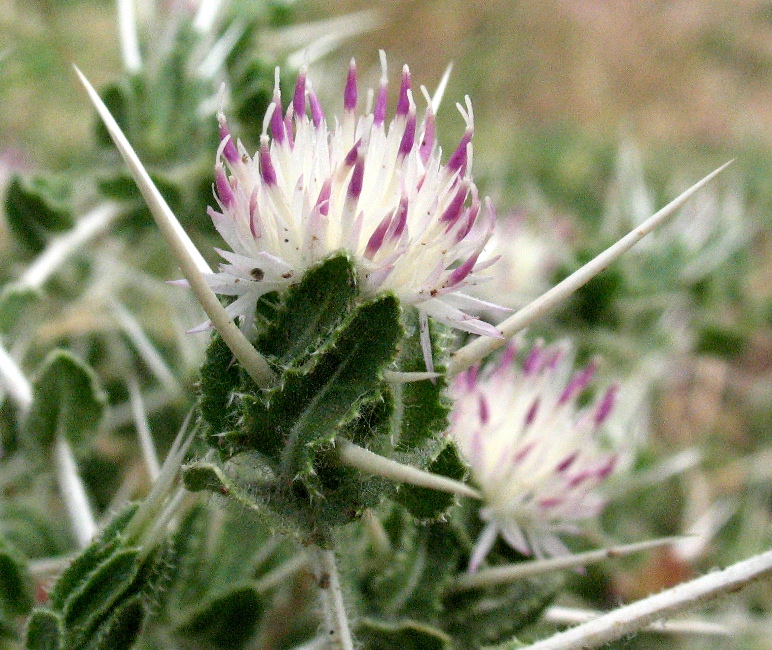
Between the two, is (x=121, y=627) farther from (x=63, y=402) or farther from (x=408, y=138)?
(x=408, y=138)

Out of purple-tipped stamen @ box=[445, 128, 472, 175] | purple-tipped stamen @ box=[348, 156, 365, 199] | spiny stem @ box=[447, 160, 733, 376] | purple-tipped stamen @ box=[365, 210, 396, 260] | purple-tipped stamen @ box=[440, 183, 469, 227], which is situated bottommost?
spiny stem @ box=[447, 160, 733, 376]

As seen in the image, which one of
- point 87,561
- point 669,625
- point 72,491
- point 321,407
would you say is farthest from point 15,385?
point 669,625

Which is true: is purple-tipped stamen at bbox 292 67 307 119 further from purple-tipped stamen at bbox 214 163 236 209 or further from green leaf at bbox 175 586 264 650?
green leaf at bbox 175 586 264 650

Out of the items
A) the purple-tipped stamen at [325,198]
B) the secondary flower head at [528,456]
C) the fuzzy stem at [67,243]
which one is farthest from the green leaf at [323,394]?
the fuzzy stem at [67,243]

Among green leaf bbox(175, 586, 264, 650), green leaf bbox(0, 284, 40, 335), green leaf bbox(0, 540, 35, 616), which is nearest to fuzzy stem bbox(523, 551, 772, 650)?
green leaf bbox(175, 586, 264, 650)

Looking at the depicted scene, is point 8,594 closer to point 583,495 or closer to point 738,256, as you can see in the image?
point 583,495

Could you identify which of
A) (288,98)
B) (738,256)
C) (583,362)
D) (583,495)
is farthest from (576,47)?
(583,495)
